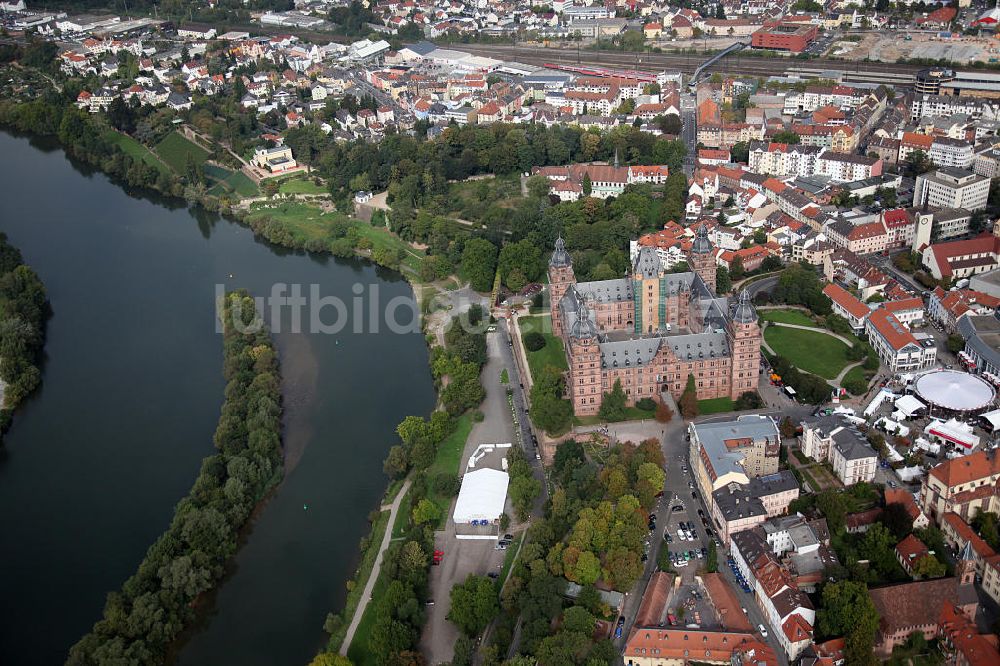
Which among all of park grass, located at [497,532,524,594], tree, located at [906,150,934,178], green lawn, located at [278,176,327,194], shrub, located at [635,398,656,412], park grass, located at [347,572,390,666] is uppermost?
tree, located at [906,150,934,178]

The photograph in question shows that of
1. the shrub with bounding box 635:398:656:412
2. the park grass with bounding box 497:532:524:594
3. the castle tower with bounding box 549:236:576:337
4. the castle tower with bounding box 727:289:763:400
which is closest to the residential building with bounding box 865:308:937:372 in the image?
the castle tower with bounding box 727:289:763:400

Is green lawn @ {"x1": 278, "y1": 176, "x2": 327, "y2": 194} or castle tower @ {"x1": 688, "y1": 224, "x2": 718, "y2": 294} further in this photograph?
green lawn @ {"x1": 278, "y1": 176, "x2": 327, "y2": 194}

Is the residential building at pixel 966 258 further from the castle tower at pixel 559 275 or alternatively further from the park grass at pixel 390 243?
the park grass at pixel 390 243


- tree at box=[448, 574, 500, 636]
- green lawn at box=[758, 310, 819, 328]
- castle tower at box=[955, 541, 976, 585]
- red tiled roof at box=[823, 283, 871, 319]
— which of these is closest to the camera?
castle tower at box=[955, 541, 976, 585]

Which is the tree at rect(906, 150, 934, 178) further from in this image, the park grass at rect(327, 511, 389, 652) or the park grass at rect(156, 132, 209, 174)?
the park grass at rect(156, 132, 209, 174)

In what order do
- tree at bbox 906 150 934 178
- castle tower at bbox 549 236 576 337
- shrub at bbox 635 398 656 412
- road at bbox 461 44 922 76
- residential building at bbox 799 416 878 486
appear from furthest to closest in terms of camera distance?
1. road at bbox 461 44 922 76
2. tree at bbox 906 150 934 178
3. castle tower at bbox 549 236 576 337
4. shrub at bbox 635 398 656 412
5. residential building at bbox 799 416 878 486

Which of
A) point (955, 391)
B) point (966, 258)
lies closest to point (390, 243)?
point (966, 258)
